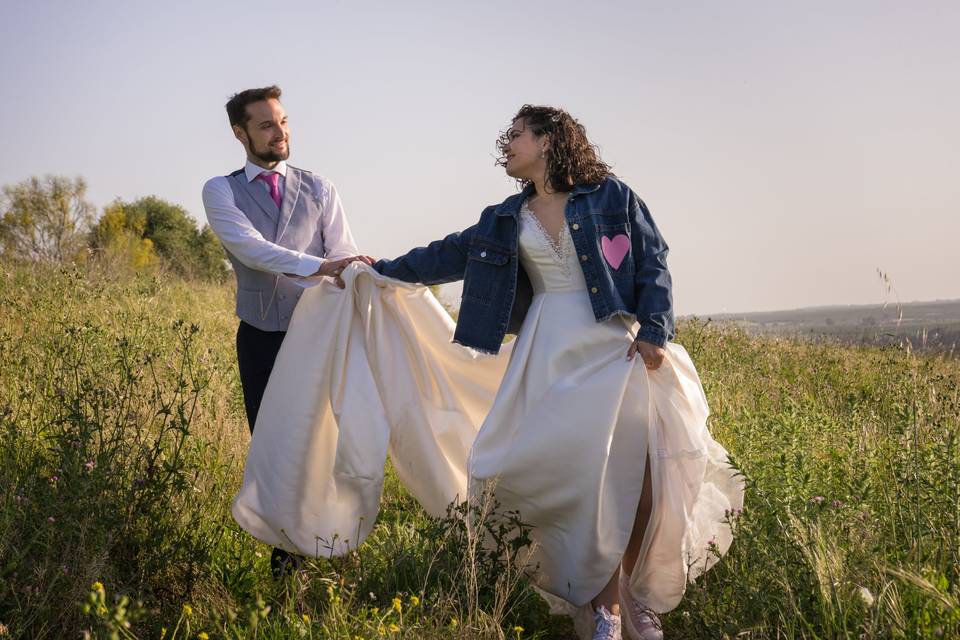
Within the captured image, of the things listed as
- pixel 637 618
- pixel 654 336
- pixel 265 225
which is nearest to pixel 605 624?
pixel 637 618

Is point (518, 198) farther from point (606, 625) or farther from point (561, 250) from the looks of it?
point (606, 625)

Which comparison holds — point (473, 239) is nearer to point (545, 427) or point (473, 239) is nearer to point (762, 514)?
point (545, 427)

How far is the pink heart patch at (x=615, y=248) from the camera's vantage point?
4.22m

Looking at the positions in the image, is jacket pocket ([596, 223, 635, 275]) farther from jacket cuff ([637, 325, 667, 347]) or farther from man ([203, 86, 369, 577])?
man ([203, 86, 369, 577])

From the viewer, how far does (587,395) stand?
405 cm

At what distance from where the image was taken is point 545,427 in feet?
13.3

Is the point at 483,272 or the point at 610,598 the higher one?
the point at 483,272

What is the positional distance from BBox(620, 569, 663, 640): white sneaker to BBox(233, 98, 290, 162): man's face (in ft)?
10.2

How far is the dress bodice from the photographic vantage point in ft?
14.1

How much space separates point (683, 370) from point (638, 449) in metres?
0.53

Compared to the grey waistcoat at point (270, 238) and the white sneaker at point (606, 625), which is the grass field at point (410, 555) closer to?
the white sneaker at point (606, 625)

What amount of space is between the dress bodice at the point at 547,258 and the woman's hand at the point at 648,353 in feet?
1.36

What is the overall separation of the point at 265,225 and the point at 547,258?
5.82 ft

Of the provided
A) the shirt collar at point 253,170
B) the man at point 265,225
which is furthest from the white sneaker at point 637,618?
the shirt collar at point 253,170
